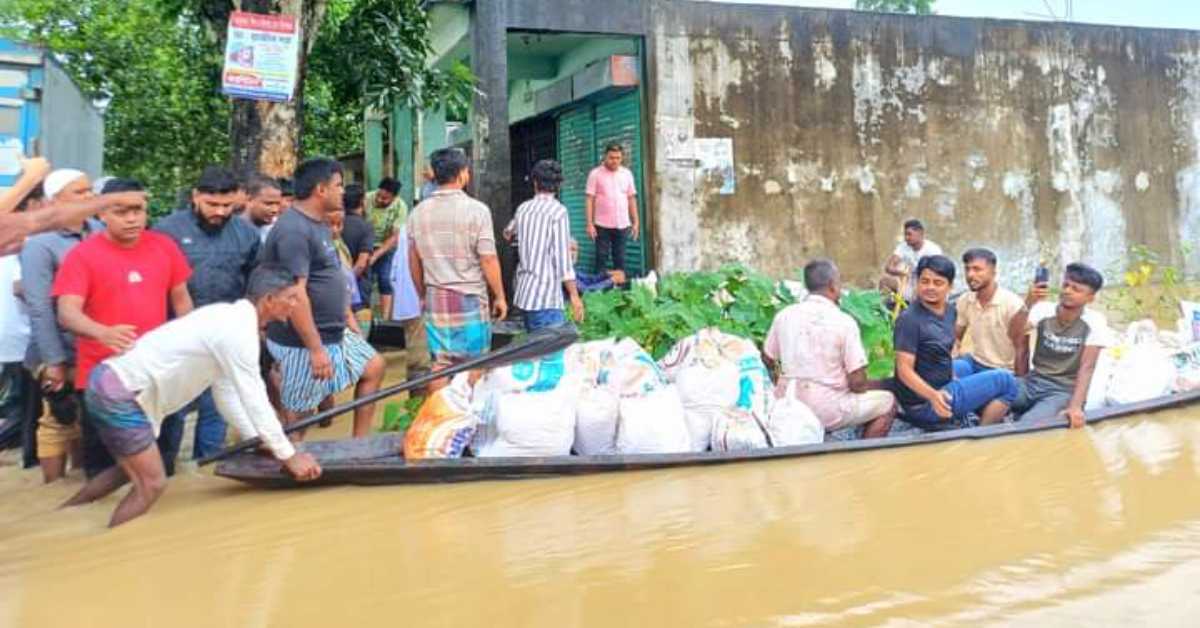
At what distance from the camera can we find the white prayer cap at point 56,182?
4.70 metres

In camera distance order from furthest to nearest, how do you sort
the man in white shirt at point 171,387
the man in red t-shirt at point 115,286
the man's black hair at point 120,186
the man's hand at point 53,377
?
the man's black hair at point 120,186, the man's hand at point 53,377, the man in red t-shirt at point 115,286, the man in white shirt at point 171,387

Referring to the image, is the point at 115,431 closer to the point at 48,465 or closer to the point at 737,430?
the point at 48,465

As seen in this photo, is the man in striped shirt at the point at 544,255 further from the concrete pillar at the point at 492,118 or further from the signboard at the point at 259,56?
the concrete pillar at the point at 492,118

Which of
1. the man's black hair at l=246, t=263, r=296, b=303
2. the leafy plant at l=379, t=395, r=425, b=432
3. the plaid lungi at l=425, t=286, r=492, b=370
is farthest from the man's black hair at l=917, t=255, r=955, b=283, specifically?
the man's black hair at l=246, t=263, r=296, b=303

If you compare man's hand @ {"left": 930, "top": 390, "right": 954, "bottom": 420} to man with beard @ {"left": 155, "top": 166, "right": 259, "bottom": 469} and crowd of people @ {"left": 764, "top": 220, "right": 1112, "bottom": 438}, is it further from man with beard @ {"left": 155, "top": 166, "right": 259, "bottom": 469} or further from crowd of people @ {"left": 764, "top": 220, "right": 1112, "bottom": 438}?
man with beard @ {"left": 155, "top": 166, "right": 259, "bottom": 469}

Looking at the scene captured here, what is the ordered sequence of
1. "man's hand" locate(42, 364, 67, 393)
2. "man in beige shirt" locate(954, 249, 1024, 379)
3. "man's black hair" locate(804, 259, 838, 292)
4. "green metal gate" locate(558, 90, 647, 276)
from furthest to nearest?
1. "green metal gate" locate(558, 90, 647, 276)
2. "man in beige shirt" locate(954, 249, 1024, 379)
3. "man's black hair" locate(804, 259, 838, 292)
4. "man's hand" locate(42, 364, 67, 393)

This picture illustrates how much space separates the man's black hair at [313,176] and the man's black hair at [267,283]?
0.62 meters

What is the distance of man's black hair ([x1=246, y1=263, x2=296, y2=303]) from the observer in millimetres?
4188

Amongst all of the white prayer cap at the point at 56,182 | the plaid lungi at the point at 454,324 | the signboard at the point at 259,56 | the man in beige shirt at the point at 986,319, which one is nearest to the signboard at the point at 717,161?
the man in beige shirt at the point at 986,319

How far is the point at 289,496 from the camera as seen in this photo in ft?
14.1

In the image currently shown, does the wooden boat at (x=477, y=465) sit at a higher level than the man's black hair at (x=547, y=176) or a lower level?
lower

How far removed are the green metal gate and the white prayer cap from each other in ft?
18.3

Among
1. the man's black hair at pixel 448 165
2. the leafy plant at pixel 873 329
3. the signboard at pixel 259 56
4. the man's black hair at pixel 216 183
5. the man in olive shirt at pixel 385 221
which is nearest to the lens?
the man's black hair at pixel 216 183

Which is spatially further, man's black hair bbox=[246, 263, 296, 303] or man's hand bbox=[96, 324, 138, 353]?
man's black hair bbox=[246, 263, 296, 303]
